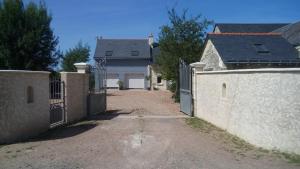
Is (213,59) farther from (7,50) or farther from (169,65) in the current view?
(7,50)

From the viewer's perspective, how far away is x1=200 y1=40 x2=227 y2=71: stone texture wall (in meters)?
23.2

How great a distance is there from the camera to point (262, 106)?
8.99 m

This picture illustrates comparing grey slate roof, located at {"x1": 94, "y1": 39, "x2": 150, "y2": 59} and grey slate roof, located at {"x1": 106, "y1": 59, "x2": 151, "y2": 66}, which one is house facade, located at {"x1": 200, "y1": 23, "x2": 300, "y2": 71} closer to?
grey slate roof, located at {"x1": 106, "y1": 59, "x2": 151, "y2": 66}

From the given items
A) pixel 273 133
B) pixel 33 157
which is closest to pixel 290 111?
pixel 273 133

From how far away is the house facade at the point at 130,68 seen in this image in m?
47.2

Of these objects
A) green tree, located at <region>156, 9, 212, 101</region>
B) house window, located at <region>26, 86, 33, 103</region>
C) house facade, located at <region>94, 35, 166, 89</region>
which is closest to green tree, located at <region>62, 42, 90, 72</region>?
house facade, located at <region>94, 35, 166, 89</region>

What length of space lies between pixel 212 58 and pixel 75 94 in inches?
507

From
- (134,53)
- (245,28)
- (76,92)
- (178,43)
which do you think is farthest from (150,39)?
(76,92)

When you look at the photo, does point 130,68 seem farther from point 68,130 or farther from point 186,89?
point 68,130

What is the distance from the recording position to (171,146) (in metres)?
9.18

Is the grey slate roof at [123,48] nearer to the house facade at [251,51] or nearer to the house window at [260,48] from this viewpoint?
the house facade at [251,51]

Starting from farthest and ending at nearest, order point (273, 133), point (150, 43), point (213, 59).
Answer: point (150, 43)
point (213, 59)
point (273, 133)

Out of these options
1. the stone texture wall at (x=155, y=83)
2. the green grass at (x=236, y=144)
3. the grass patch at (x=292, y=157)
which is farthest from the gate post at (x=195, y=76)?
the stone texture wall at (x=155, y=83)

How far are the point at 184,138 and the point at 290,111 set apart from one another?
11.1 ft
